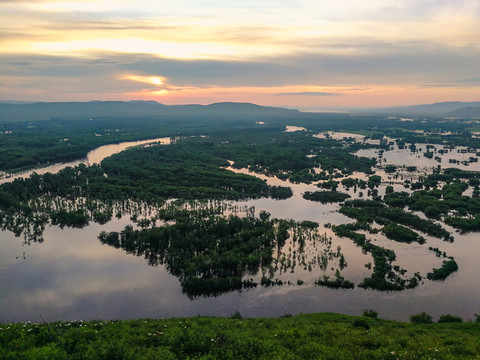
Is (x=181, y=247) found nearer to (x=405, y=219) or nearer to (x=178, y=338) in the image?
(x=178, y=338)

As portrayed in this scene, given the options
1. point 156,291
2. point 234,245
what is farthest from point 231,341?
point 234,245

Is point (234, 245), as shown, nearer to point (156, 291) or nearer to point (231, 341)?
point (156, 291)

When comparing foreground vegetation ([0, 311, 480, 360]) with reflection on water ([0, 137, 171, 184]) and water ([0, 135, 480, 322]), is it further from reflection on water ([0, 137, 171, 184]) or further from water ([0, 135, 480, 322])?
reflection on water ([0, 137, 171, 184])

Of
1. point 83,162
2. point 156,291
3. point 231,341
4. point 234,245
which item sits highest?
point 83,162

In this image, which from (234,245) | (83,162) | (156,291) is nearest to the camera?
(156,291)

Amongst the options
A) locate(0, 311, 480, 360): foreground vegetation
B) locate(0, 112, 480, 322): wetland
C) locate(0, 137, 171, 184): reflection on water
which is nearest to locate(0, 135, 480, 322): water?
locate(0, 112, 480, 322): wetland
